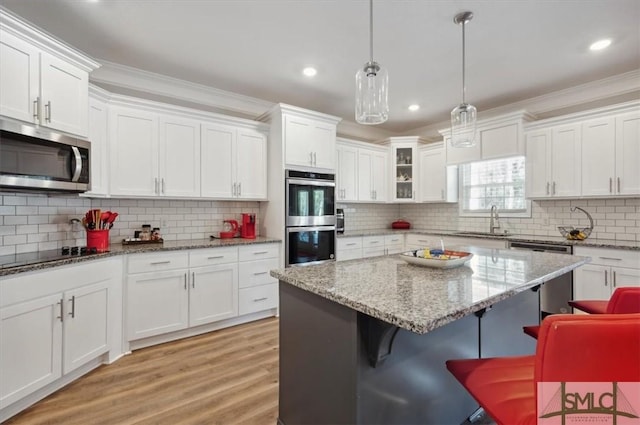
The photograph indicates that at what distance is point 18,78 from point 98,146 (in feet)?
A: 2.64

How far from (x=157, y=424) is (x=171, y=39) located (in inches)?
113

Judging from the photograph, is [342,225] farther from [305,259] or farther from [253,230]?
[253,230]

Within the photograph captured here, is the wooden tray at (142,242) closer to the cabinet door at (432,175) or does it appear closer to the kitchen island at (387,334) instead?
the kitchen island at (387,334)

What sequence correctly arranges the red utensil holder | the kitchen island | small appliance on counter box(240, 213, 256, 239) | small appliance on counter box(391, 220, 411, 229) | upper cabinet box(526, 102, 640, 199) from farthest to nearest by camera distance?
1. small appliance on counter box(391, 220, 411, 229)
2. small appliance on counter box(240, 213, 256, 239)
3. upper cabinet box(526, 102, 640, 199)
4. the red utensil holder
5. the kitchen island

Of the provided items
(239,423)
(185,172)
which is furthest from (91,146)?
(239,423)

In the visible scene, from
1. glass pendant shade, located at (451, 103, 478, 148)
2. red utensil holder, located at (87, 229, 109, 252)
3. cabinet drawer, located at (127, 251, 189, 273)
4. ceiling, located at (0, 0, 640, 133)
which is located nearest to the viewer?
ceiling, located at (0, 0, 640, 133)

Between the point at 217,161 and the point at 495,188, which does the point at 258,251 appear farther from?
the point at 495,188

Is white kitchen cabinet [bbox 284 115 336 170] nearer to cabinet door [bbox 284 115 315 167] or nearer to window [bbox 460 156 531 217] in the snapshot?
cabinet door [bbox 284 115 315 167]

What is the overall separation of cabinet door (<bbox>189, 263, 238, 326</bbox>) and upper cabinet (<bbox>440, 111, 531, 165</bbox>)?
136 inches

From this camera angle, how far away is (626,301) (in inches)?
49.3

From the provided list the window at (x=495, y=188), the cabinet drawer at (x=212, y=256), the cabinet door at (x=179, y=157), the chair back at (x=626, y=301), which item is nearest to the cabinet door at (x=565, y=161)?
the window at (x=495, y=188)

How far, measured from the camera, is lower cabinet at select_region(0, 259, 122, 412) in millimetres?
1839

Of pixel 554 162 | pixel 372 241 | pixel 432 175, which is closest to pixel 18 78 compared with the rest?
pixel 372 241

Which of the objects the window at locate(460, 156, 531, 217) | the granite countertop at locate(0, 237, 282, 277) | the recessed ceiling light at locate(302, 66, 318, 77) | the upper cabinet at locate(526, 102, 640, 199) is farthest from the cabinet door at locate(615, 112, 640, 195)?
the granite countertop at locate(0, 237, 282, 277)
